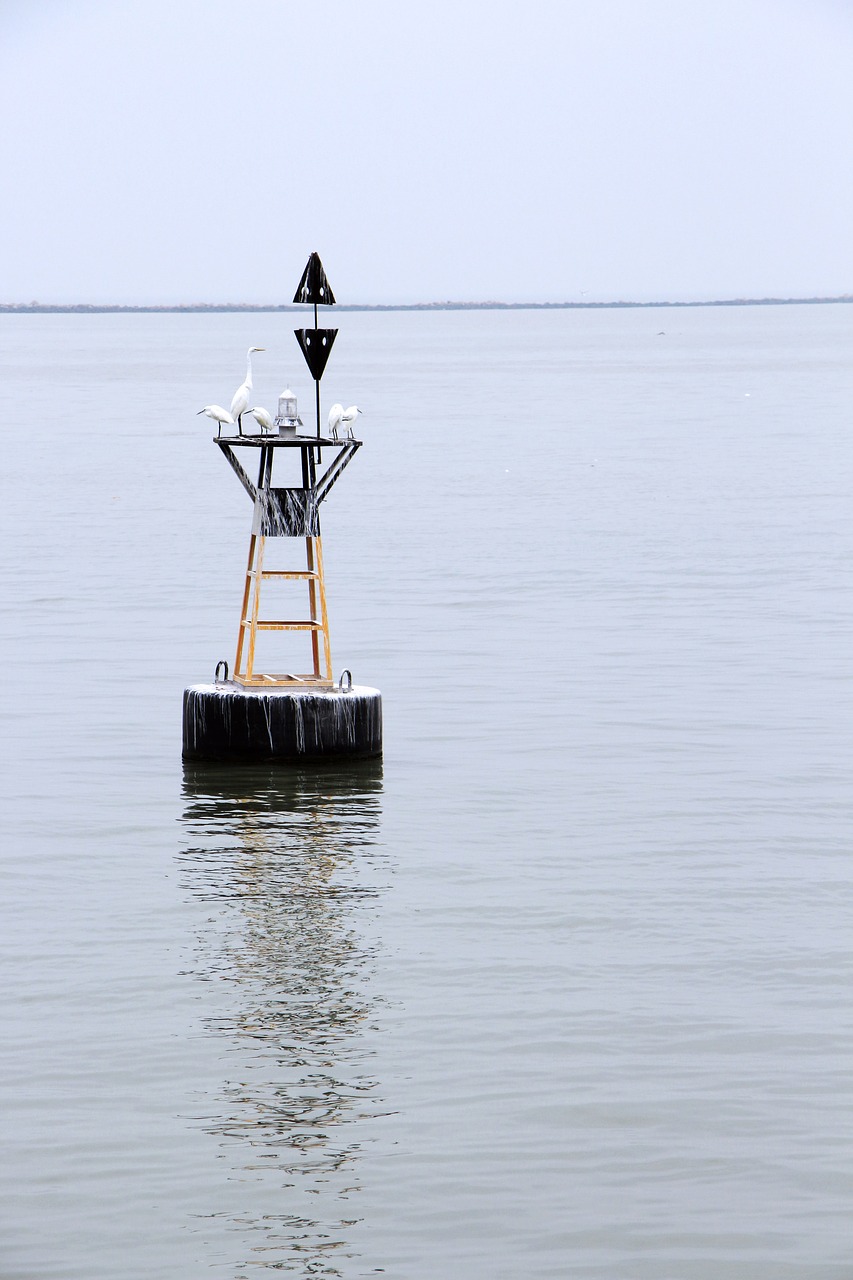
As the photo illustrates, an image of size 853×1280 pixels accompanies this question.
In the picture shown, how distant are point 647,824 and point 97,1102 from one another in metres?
6.63

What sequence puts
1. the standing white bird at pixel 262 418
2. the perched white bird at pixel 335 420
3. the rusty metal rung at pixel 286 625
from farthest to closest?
1. the rusty metal rung at pixel 286 625
2. the perched white bird at pixel 335 420
3. the standing white bird at pixel 262 418

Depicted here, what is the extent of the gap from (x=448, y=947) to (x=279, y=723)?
4.74 meters

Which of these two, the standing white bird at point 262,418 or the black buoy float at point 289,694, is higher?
the standing white bird at point 262,418

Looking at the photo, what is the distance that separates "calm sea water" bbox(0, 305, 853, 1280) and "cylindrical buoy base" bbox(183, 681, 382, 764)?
0.25 m

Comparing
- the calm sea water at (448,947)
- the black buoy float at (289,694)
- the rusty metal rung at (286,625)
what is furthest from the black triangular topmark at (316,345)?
the calm sea water at (448,947)

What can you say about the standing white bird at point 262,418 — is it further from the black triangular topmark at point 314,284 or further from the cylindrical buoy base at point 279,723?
the cylindrical buoy base at point 279,723

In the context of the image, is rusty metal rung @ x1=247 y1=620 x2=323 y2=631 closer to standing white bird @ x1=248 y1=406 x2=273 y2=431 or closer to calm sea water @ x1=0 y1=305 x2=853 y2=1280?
calm sea water @ x1=0 y1=305 x2=853 y2=1280

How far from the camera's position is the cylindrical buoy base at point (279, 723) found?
1636 cm

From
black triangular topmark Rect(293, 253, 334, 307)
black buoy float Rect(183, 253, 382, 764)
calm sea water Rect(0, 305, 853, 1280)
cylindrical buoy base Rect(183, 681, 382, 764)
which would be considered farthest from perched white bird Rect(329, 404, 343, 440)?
Result: calm sea water Rect(0, 305, 853, 1280)

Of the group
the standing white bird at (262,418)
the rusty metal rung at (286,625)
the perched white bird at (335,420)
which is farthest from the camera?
the rusty metal rung at (286,625)

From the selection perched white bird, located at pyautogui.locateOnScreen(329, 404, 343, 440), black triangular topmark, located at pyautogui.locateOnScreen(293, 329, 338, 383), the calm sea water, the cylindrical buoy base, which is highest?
Result: black triangular topmark, located at pyautogui.locateOnScreen(293, 329, 338, 383)

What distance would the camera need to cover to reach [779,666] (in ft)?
75.0

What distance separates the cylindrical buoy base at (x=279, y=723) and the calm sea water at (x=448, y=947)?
0.81ft

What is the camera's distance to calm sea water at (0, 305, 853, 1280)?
830cm
